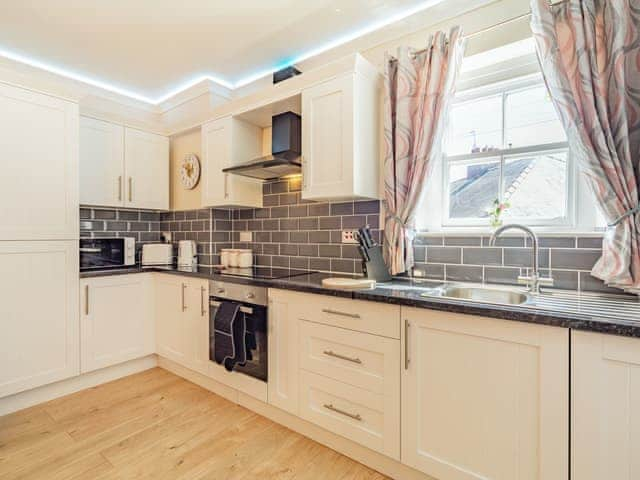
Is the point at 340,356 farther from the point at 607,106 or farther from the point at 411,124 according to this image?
the point at 607,106

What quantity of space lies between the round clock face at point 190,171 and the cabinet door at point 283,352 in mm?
1690

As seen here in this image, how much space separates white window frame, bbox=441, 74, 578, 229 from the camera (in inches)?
68.9

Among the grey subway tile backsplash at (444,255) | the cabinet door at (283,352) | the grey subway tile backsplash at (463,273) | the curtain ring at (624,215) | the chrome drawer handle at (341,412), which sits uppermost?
the curtain ring at (624,215)

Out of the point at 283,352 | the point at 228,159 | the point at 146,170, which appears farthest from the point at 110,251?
the point at 283,352

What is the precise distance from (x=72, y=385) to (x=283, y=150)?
2394mm

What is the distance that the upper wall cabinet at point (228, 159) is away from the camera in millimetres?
2797

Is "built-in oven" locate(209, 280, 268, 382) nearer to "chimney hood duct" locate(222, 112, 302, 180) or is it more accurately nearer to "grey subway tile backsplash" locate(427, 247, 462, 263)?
"chimney hood duct" locate(222, 112, 302, 180)

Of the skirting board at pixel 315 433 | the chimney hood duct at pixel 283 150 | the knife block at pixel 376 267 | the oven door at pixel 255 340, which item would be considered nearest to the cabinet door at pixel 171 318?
the skirting board at pixel 315 433

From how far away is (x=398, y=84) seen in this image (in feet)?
6.72

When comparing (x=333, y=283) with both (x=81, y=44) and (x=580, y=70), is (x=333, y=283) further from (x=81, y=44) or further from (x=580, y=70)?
(x=81, y=44)

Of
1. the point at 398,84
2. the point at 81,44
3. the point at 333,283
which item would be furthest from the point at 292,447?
the point at 81,44

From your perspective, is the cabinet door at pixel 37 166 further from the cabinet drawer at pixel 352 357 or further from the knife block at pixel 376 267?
the knife block at pixel 376 267

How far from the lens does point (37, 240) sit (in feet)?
7.47

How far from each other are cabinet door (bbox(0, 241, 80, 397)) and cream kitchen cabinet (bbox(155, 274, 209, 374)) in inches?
23.6
